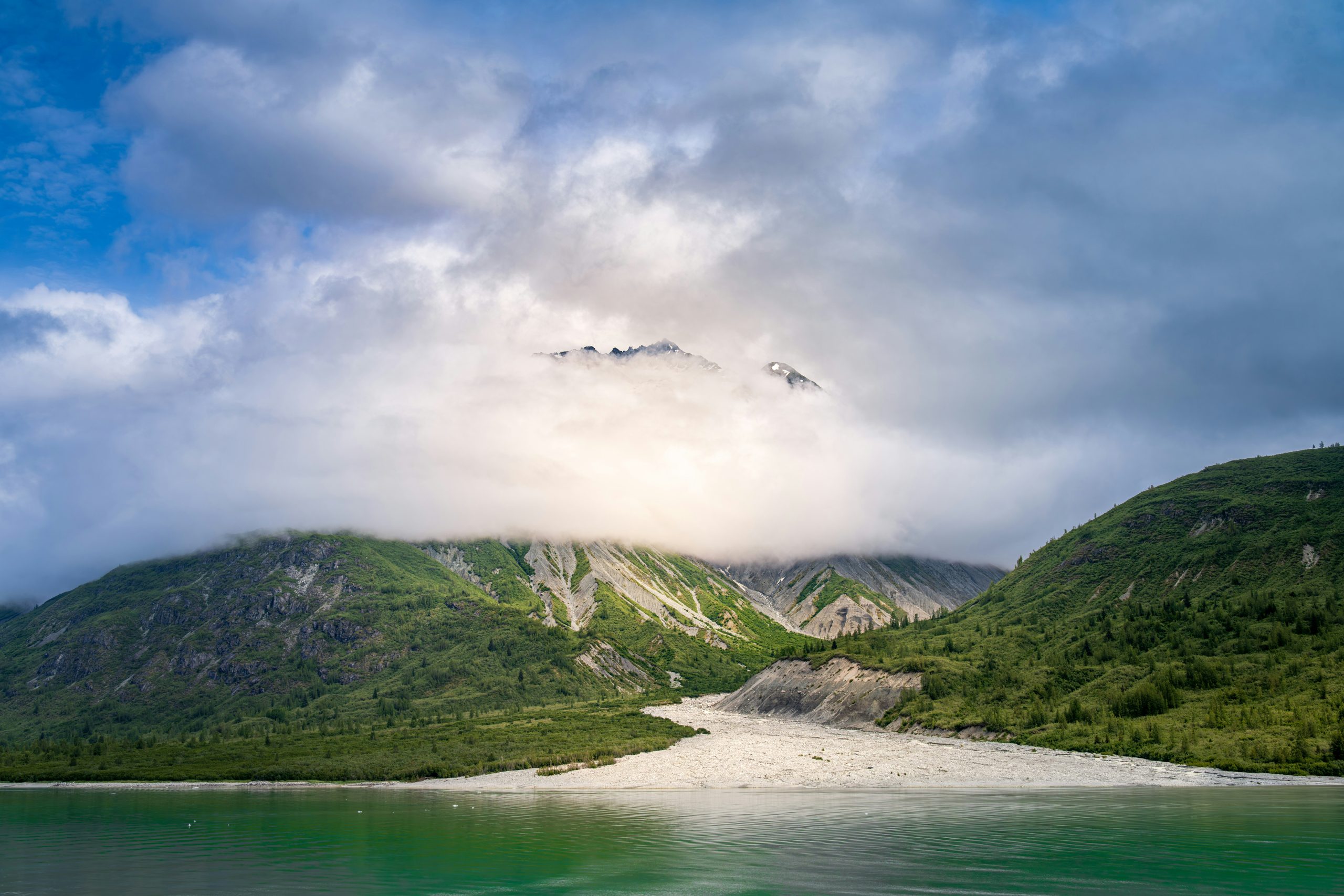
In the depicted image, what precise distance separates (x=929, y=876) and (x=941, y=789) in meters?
70.6

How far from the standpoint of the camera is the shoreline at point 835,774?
12150 centimetres

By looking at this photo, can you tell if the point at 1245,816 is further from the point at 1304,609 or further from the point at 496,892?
the point at 1304,609

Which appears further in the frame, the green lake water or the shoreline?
the shoreline

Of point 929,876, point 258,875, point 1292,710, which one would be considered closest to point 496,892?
point 258,875

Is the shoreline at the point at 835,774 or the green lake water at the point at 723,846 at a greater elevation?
the green lake water at the point at 723,846

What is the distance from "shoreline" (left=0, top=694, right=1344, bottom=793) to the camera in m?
122

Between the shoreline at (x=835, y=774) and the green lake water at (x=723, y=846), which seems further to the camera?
the shoreline at (x=835, y=774)

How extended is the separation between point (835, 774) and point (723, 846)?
76.3 meters

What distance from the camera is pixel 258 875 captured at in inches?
2306

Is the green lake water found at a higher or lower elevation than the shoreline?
higher

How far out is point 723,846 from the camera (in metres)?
66.9

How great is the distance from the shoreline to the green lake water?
46.0 ft

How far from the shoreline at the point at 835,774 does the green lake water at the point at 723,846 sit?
14.0m

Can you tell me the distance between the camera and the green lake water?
172 ft
